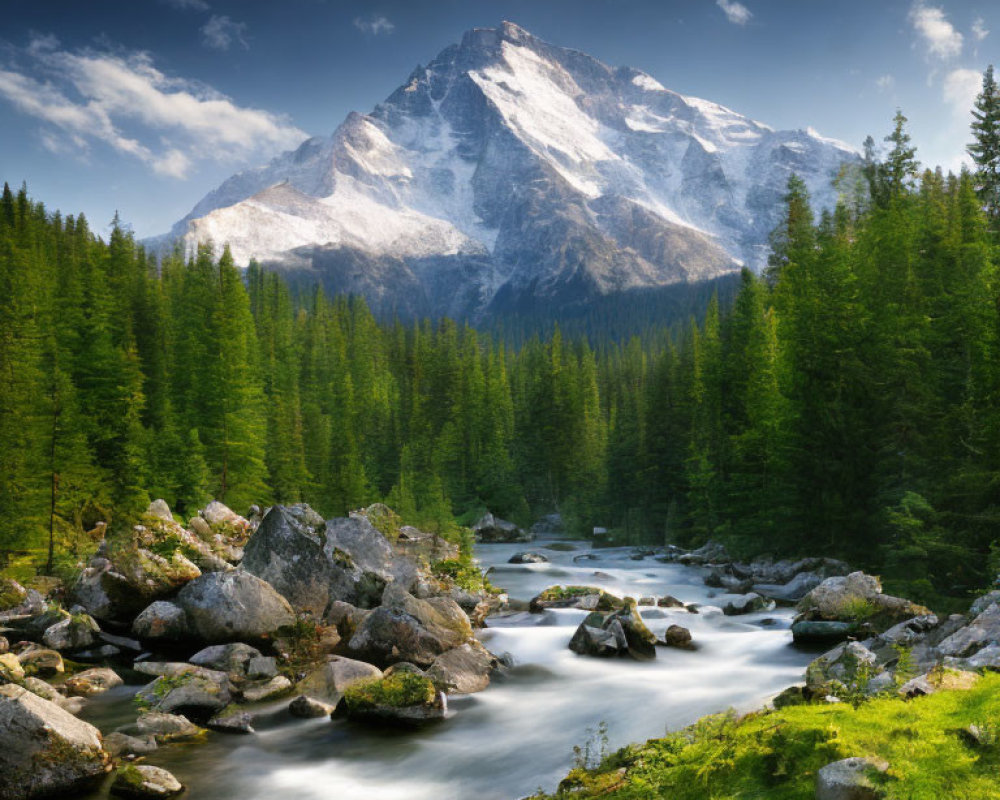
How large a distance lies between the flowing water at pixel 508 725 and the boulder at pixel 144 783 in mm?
402

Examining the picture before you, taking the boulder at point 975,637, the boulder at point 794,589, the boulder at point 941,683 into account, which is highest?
the boulder at point 941,683

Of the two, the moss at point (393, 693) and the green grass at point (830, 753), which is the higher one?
the green grass at point (830, 753)

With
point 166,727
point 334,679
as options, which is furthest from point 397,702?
point 166,727

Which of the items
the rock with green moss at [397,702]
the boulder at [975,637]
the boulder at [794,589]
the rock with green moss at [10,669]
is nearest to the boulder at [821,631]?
the boulder at [975,637]

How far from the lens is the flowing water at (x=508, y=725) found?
12227 millimetres

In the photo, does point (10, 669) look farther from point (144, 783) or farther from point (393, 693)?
point (393, 693)

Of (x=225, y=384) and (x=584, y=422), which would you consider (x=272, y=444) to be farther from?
(x=584, y=422)

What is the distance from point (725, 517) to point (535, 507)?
111 ft

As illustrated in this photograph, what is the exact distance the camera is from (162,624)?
810 inches

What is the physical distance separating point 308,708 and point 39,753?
18.2 feet

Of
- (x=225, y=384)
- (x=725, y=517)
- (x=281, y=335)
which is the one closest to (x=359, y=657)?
(x=225, y=384)

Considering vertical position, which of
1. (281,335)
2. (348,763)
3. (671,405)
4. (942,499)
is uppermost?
(281,335)

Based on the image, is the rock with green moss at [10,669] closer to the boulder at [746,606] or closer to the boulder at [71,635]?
the boulder at [71,635]

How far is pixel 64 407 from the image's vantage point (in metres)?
29.3
